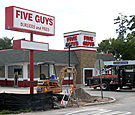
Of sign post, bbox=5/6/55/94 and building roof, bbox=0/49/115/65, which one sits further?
building roof, bbox=0/49/115/65

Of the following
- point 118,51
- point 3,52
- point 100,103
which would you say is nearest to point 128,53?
point 118,51

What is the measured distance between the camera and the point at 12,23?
1497 cm

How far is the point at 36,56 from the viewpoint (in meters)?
31.8

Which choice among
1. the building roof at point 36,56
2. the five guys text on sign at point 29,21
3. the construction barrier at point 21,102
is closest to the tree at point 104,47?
the building roof at point 36,56

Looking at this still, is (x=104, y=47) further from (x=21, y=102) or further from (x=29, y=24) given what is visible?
(x=21, y=102)

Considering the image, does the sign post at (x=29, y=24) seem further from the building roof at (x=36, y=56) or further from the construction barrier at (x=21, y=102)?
the building roof at (x=36, y=56)

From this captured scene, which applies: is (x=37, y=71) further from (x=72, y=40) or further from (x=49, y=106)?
(x=49, y=106)

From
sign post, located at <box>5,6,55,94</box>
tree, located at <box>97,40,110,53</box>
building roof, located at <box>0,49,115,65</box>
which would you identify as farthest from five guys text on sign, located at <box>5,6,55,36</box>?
tree, located at <box>97,40,110,53</box>

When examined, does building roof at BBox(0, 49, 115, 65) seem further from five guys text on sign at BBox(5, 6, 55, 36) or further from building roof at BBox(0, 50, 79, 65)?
five guys text on sign at BBox(5, 6, 55, 36)

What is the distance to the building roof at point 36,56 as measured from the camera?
30.5 metres

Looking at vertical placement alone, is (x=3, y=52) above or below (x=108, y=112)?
above

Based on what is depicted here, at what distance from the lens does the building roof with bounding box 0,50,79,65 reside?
30531 mm

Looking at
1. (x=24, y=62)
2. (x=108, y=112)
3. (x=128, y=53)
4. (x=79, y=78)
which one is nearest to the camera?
(x=108, y=112)

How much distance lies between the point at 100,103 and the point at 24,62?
16.6m
